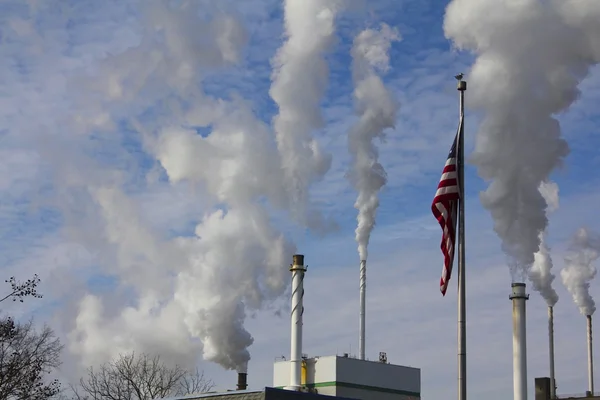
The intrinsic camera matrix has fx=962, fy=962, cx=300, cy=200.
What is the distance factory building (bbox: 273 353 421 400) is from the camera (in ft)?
194

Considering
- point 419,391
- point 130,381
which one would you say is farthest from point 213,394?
point 130,381

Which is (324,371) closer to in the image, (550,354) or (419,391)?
(419,391)

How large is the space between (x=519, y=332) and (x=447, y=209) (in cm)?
1592

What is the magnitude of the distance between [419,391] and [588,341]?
2158 centimetres

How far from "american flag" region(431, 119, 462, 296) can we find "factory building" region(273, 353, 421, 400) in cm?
3391

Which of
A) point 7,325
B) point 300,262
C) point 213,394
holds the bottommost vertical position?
point 213,394

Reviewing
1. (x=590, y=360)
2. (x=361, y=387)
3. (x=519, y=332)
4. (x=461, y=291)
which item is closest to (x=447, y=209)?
(x=461, y=291)

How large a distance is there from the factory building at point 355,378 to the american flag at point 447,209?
1335 inches

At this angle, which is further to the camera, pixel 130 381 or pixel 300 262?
pixel 130 381

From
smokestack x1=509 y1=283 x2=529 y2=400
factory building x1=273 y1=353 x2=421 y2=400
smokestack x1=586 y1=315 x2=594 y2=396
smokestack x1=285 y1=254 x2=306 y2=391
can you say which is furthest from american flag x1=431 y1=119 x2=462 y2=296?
smokestack x1=586 y1=315 x2=594 y2=396

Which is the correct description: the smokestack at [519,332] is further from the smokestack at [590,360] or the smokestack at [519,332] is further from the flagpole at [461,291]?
the smokestack at [590,360]

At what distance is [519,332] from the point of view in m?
39.4

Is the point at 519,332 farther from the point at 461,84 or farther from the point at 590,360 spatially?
the point at 590,360

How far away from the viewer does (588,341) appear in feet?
256
